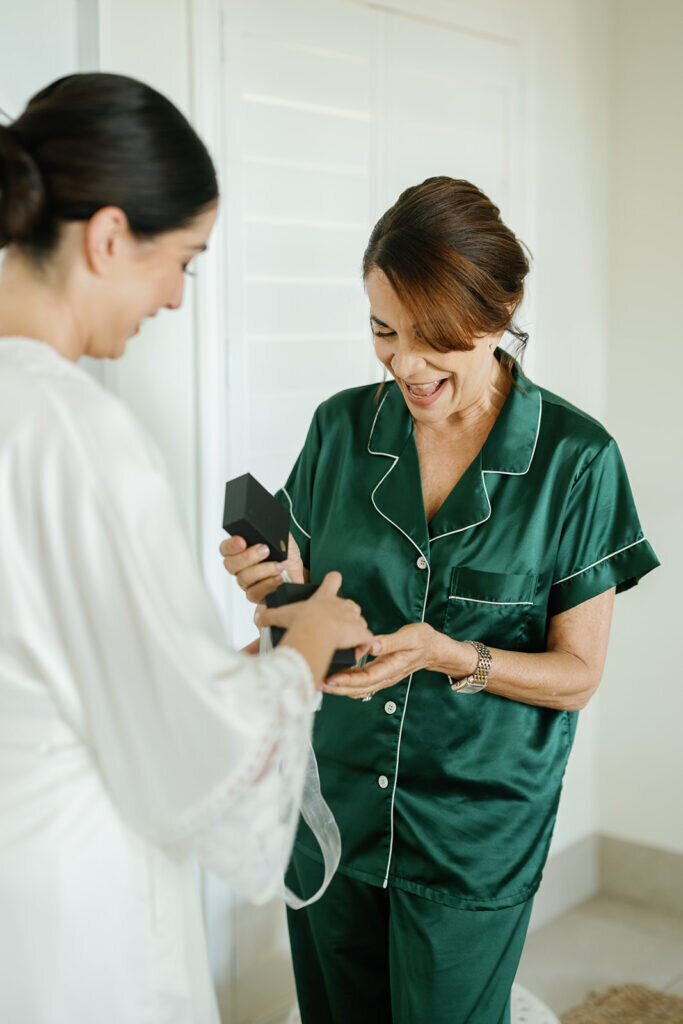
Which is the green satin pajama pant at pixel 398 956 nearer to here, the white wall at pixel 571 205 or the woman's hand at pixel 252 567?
the woman's hand at pixel 252 567

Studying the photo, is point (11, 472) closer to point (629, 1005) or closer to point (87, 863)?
point (87, 863)

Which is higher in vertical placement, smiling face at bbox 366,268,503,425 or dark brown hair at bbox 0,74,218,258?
dark brown hair at bbox 0,74,218,258

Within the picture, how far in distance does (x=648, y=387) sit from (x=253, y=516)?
1863mm

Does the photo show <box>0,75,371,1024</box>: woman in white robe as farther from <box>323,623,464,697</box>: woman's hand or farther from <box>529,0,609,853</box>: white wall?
<box>529,0,609,853</box>: white wall

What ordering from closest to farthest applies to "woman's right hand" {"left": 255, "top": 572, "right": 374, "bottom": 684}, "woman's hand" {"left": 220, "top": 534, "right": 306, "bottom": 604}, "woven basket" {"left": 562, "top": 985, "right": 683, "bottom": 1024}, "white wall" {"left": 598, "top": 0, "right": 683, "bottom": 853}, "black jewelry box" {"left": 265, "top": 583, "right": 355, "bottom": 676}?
"woman's right hand" {"left": 255, "top": 572, "right": 374, "bottom": 684}, "black jewelry box" {"left": 265, "top": 583, "right": 355, "bottom": 676}, "woman's hand" {"left": 220, "top": 534, "right": 306, "bottom": 604}, "woven basket" {"left": 562, "top": 985, "right": 683, "bottom": 1024}, "white wall" {"left": 598, "top": 0, "right": 683, "bottom": 853}

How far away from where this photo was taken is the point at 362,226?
7.39ft

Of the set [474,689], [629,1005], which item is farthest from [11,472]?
[629,1005]

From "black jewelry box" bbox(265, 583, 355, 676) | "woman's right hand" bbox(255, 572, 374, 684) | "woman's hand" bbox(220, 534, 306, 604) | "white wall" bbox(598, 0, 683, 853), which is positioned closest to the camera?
"woman's right hand" bbox(255, 572, 374, 684)

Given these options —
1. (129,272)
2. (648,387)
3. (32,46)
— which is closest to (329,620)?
(129,272)

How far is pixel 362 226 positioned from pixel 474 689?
122 cm

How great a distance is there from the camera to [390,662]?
1314 millimetres

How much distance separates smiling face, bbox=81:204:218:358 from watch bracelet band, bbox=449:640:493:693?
A: 2.29ft

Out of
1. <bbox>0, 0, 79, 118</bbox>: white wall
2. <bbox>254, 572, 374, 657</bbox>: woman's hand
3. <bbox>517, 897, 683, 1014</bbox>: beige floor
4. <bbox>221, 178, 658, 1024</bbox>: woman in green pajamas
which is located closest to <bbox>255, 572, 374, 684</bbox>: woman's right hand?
<bbox>254, 572, 374, 657</bbox>: woman's hand

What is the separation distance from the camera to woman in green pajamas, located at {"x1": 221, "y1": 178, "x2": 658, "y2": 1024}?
1.46m
